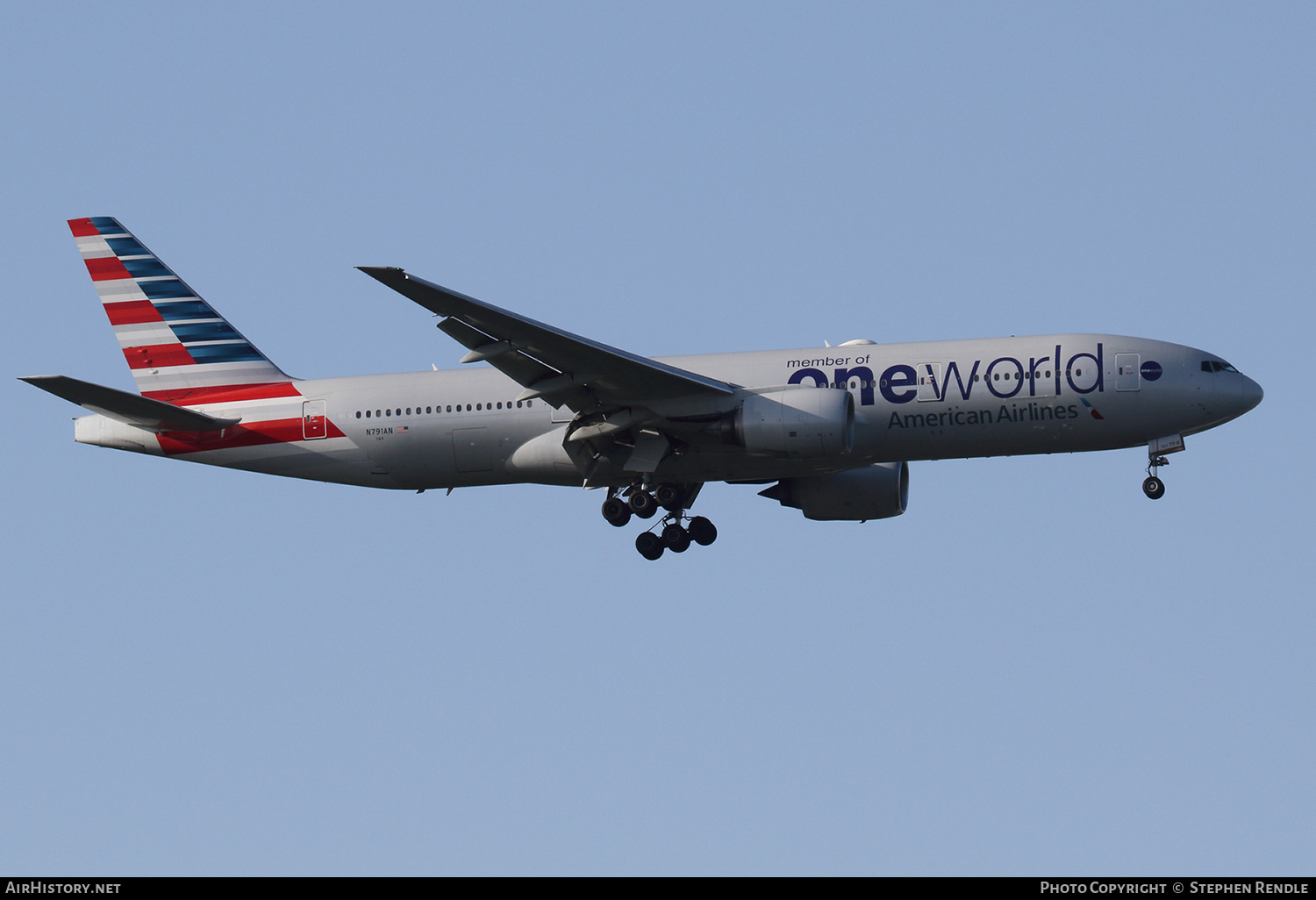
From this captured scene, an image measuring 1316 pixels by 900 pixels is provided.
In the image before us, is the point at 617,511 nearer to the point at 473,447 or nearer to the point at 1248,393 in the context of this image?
the point at 473,447

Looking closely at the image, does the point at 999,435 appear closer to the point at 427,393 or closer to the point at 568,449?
the point at 568,449

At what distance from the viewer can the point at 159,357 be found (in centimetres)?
4028

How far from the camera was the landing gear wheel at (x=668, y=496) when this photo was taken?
125 feet

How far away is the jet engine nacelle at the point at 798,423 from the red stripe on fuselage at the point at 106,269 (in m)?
17.0

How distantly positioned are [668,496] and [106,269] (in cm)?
1563

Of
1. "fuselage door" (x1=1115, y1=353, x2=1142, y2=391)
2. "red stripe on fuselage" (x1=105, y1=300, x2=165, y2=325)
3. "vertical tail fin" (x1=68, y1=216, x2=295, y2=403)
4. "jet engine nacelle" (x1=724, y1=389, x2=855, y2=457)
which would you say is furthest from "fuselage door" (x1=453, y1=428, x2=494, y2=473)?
"fuselage door" (x1=1115, y1=353, x2=1142, y2=391)

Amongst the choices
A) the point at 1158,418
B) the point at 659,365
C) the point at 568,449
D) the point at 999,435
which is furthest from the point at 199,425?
the point at 1158,418

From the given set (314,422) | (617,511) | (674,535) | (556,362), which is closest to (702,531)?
(674,535)

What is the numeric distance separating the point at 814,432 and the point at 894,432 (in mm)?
2210

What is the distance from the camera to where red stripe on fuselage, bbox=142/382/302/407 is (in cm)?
3916

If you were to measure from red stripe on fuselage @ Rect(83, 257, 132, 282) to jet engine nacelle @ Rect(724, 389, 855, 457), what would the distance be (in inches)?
671

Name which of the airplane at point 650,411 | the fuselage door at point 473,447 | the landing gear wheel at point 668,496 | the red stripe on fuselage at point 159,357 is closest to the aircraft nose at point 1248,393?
the airplane at point 650,411
